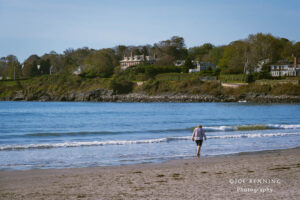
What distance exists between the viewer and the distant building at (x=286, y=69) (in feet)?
341

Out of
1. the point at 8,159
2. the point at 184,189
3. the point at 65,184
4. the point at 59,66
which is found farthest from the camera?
the point at 59,66

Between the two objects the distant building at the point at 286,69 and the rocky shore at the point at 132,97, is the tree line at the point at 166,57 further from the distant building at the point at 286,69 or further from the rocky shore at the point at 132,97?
the rocky shore at the point at 132,97

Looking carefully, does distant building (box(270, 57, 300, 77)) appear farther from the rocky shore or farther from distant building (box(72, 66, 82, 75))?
distant building (box(72, 66, 82, 75))

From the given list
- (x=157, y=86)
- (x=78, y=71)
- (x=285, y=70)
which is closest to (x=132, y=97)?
(x=157, y=86)

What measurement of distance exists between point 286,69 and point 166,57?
4824 centimetres

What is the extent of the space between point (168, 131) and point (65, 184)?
20.4 m

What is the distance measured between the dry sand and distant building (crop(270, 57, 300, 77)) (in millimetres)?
95270

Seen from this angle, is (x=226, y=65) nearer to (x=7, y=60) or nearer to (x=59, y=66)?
(x=59, y=66)

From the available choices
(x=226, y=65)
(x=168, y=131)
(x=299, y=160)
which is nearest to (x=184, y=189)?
(x=299, y=160)

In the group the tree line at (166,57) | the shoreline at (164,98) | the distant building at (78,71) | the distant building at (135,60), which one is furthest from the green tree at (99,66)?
the shoreline at (164,98)

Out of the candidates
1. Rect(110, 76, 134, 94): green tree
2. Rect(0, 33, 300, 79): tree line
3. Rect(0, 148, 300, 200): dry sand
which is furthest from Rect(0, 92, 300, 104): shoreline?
Rect(0, 148, 300, 200): dry sand

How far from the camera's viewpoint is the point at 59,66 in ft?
512

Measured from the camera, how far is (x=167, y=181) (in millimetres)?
11242

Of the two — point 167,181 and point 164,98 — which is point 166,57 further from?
point 167,181
